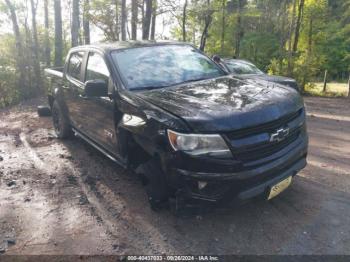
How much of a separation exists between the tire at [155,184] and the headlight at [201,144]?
1.61 ft

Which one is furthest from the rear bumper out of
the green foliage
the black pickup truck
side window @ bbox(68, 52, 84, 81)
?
the green foliage

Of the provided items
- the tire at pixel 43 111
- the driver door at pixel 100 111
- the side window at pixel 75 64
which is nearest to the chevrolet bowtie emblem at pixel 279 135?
the driver door at pixel 100 111

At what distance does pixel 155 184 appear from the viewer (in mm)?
3463

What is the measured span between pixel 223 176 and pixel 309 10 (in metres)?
19.6

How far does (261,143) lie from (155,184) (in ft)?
3.82

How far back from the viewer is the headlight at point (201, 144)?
2.97m

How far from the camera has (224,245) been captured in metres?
3.21

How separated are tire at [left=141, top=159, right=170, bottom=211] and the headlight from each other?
492 mm

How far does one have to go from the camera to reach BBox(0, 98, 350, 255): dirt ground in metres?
3.23

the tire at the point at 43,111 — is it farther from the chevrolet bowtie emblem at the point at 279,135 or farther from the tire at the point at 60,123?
the chevrolet bowtie emblem at the point at 279,135

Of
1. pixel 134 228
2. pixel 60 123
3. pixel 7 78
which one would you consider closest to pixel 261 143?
pixel 134 228

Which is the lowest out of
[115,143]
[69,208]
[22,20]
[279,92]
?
[69,208]

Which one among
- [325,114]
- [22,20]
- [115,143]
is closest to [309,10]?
[325,114]

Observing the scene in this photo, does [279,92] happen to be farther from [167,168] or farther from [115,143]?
[115,143]
